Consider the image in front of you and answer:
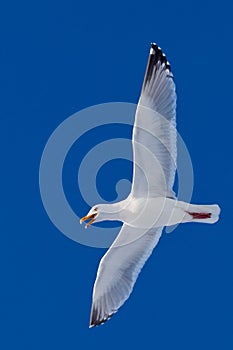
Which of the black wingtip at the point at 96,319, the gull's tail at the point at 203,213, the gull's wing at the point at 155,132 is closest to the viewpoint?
the gull's wing at the point at 155,132

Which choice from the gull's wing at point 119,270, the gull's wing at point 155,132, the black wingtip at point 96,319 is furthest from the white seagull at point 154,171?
the black wingtip at point 96,319

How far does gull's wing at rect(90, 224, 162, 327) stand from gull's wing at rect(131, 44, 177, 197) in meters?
0.94

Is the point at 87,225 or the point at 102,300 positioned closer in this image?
the point at 87,225

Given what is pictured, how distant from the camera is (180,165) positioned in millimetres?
15352

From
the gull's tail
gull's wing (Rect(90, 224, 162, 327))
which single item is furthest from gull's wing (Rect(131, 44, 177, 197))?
gull's wing (Rect(90, 224, 162, 327))

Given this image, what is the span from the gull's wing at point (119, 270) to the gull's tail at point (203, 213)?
0.86 meters

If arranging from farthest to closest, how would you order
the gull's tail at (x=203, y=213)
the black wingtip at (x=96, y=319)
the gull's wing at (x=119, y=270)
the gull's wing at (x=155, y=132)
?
1. the black wingtip at (x=96, y=319)
2. the gull's wing at (x=119, y=270)
3. the gull's tail at (x=203, y=213)
4. the gull's wing at (x=155, y=132)

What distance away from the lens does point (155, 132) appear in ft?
48.9

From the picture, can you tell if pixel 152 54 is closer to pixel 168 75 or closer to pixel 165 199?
pixel 168 75

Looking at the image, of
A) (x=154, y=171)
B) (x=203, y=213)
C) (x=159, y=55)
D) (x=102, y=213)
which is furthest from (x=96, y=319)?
(x=159, y=55)

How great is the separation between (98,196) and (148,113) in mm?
1784

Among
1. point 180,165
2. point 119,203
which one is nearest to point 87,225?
point 119,203

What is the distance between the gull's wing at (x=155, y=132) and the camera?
14.8m

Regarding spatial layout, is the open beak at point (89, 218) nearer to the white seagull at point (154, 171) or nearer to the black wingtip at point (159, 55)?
the white seagull at point (154, 171)
